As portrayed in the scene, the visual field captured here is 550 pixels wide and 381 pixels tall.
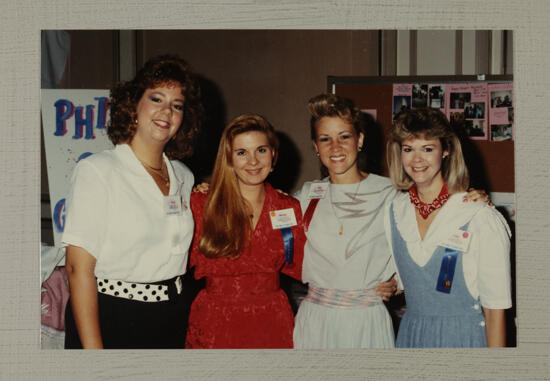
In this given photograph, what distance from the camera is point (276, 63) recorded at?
2393 mm

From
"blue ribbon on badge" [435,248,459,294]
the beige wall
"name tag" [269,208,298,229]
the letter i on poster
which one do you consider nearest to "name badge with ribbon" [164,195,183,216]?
the beige wall

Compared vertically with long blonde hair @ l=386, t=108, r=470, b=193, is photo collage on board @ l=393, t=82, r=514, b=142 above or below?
above

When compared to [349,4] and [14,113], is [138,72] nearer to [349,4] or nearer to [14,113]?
[14,113]

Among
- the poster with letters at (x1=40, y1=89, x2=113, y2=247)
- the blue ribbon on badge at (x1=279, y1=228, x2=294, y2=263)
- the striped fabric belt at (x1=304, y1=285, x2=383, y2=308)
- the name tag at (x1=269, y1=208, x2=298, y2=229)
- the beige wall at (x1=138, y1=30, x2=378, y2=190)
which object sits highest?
the beige wall at (x1=138, y1=30, x2=378, y2=190)

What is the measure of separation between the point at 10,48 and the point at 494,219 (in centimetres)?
195

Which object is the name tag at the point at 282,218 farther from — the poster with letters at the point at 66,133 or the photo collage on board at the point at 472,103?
the poster with letters at the point at 66,133

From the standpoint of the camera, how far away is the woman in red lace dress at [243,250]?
2.28m

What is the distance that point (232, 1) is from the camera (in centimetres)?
233

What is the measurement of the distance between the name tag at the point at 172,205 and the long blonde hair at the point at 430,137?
81 cm

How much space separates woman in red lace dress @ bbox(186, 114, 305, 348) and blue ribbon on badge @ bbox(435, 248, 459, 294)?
53 cm

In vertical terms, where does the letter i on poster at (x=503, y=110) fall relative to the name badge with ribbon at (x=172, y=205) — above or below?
above

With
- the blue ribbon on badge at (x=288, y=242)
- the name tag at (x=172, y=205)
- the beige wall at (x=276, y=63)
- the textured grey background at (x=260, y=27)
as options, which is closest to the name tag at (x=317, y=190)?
the beige wall at (x=276, y=63)

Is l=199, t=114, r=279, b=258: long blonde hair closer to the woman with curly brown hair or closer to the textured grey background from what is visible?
the woman with curly brown hair

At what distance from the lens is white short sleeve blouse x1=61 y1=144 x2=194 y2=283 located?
2252 mm
